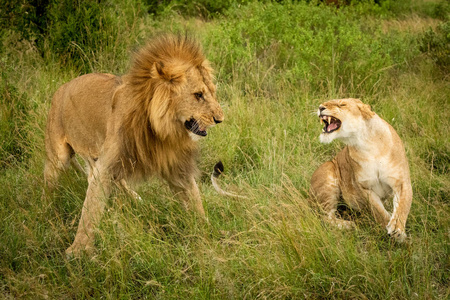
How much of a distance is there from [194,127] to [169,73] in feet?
1.17

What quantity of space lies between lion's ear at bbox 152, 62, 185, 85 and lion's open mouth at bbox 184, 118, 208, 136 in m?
0.25

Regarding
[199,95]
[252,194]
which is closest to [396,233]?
[252,194]

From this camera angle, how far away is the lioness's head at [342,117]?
3.49m

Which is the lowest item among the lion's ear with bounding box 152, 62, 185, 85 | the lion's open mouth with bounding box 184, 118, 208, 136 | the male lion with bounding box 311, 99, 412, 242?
the male lion with bounding box 311, 99, 412, 242

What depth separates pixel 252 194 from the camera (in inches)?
140

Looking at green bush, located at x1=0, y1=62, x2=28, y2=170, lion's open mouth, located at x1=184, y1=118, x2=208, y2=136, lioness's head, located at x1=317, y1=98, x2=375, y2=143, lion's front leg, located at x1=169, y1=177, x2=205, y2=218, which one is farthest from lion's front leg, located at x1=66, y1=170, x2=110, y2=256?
green bush, located at x1=0, y1=62, x2=28, y2=170

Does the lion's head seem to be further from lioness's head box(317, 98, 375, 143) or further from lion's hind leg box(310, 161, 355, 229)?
lion's hind leg box(310, 161, 355, 229)

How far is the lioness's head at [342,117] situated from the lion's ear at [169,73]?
3.15 ft

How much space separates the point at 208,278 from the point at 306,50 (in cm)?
394

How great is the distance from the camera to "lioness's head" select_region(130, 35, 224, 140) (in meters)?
3.19

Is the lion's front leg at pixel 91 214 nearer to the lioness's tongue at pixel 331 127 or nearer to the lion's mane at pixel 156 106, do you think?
the lion's mane at pixel 156 106

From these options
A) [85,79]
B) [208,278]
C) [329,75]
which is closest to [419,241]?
[208,278]

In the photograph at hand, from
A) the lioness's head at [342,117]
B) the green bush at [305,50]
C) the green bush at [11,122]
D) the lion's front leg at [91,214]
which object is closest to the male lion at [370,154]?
the lioness's head at [342,117]

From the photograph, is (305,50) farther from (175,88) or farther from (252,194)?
(175,88)
